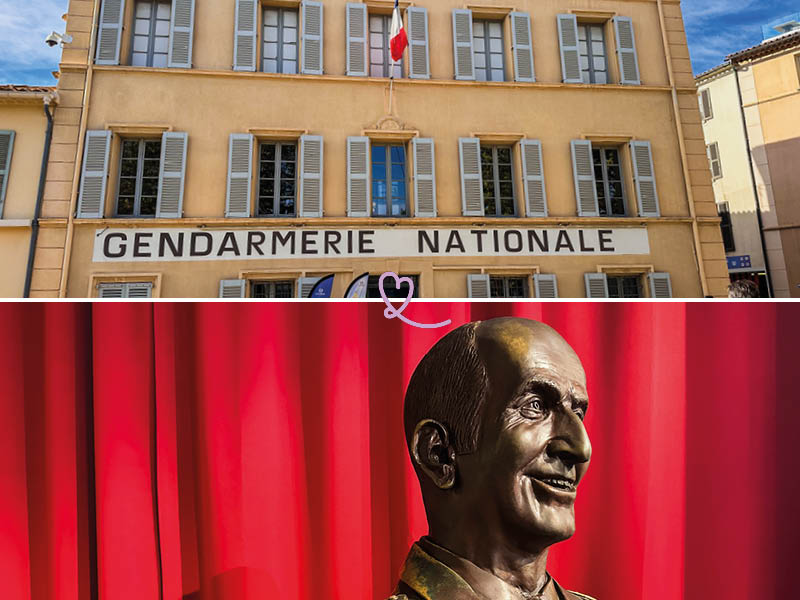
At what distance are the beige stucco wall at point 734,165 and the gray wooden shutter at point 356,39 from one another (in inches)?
342

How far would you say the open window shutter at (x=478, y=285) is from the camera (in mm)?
4926

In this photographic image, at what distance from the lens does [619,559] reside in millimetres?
1666

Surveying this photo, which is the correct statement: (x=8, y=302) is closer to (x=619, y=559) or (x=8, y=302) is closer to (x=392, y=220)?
(x=619, y=559)

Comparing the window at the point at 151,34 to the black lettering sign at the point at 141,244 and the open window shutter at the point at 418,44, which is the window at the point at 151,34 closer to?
the black lettering sign at the point at 141,244

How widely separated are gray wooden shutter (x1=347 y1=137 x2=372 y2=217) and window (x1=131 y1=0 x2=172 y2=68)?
7.51 ft

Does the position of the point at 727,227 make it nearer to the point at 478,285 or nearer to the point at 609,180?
the point at 609,180

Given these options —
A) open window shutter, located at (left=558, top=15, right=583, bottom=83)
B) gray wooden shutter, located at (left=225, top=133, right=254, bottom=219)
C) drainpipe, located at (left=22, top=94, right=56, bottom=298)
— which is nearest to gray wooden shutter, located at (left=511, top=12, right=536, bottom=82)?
open window shutter, located at (left=558, top=15, right=583, bottom=83)

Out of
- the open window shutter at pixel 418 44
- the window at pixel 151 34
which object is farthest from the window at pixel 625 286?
the window at pixel 151 34

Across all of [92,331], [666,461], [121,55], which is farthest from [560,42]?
[92,331]

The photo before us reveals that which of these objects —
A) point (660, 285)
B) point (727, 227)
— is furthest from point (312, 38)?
point (727, 227)

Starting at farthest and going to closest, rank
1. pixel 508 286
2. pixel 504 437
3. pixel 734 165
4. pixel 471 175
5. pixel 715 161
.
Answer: pixel 715 161
pixel 734 165
pixel 471 175
pixel 508 286
pixel 504 437

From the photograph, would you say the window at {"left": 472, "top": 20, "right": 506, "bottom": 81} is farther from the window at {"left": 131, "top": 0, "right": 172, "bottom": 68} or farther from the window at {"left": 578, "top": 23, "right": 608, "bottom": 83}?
the window at {"left": 131, "top": 0, "right": 172, "bottom": 68}

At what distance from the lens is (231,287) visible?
4656 millimetres

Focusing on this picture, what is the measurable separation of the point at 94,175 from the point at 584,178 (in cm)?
520
